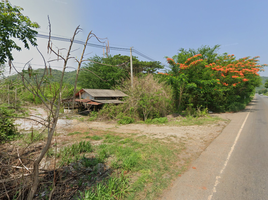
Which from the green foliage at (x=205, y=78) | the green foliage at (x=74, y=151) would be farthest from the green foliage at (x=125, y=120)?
the green foliage at (x=74, y=151)

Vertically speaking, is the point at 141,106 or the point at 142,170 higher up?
the point at 141,106

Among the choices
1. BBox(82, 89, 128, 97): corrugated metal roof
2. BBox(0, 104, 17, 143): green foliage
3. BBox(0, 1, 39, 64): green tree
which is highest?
BBox(0, 1, 39, 64): green tree

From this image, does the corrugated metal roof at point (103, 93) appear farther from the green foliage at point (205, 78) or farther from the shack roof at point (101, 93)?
the green foliage at point (205, 78)

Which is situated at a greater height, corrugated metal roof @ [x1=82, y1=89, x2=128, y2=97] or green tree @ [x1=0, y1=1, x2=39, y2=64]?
green tree @ [x1=0, y1=1, x2=39, y2=64]

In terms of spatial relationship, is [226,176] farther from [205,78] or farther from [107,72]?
[107,72]

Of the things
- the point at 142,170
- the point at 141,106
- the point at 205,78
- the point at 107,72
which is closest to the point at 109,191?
the point at 142,170

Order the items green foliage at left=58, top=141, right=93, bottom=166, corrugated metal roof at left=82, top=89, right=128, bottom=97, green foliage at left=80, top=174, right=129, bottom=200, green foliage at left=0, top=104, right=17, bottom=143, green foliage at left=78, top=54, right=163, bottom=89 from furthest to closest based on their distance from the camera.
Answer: green foliage at left=78, top=54, right=163, bottom=89, corrugated metal roof at left=82, top=89, right=128, bottom=97, green foliage at left=0, top=104, right=17, bottom=143, green foliage at left=58, top=141, right=93, bottom=166, green foliage at left=80, top=174, right=129, bottom=200

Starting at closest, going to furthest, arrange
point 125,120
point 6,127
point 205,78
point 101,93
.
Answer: point 6,127 → point 125,120 → point 205,78 → point 101,93

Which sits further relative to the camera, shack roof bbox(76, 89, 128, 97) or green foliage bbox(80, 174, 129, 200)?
shack roof bbox(76, 89, 128, 97)

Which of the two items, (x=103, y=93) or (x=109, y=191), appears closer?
(x=109, y=191)

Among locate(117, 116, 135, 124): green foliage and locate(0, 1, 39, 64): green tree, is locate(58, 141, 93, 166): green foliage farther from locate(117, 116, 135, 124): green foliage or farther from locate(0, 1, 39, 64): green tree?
locate(117, 116, 135, 124): green foliage

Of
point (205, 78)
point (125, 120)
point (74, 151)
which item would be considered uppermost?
point (205, 78)

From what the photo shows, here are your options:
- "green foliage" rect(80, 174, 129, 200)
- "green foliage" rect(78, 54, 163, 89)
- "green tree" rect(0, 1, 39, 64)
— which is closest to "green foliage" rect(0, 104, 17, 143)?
"green tree" rect(0, 1, 39, 64)

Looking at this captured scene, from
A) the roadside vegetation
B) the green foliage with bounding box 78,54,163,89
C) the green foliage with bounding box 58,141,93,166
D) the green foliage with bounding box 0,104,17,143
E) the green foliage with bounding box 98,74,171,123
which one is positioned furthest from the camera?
the green foliage with bounding box 78,54,163,89
